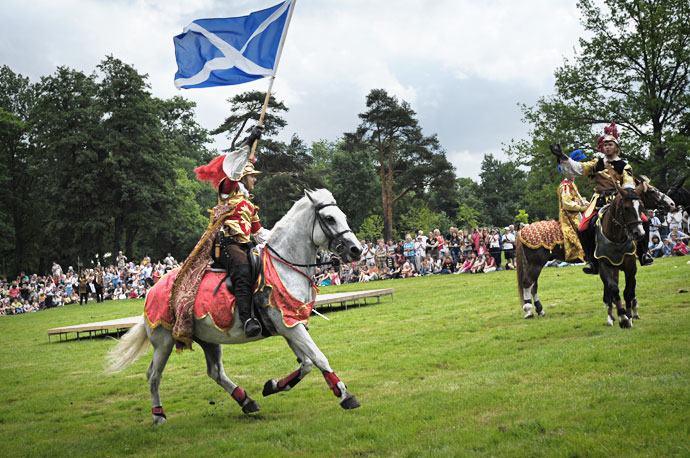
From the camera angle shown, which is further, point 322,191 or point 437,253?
point 437,253

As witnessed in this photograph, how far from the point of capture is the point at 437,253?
32.8 metres

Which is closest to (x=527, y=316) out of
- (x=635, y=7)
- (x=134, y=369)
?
(x=134, y=369)

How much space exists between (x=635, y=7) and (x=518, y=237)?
3338 centimetres

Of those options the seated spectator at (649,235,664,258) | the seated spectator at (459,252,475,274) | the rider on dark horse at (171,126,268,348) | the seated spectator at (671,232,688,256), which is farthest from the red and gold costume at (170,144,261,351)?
the seated spectator at (459,252,475,274)

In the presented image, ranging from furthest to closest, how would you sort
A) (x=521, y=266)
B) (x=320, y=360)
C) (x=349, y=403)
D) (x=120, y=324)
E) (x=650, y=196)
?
(x=120, y=324) → (x=521, y=266) → (x=650, y=196) → (x=349, y=403) → (x=320, y=360)

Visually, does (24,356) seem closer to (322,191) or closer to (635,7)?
(322,191)

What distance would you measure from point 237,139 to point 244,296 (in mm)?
47961

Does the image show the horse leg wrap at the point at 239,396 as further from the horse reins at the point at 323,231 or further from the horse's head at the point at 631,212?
the horse's head at the point at 631,212

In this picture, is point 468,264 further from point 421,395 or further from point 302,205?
point 302,205

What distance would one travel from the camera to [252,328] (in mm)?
7246

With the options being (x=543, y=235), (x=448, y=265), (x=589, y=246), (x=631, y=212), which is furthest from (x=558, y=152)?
(x=448, y=265)

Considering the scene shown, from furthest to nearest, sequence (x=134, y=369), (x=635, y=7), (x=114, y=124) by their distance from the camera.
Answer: (x=114, y=124) → (x=635, y=7) → (x=134, y=369)

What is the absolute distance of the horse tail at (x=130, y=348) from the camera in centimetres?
830

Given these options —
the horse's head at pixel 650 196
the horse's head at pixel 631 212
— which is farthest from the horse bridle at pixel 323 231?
the horse's head at pixel 650 196
